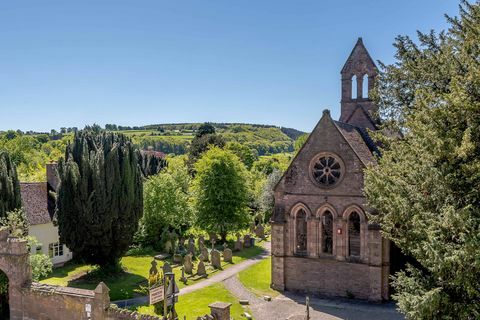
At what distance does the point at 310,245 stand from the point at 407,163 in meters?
10.5

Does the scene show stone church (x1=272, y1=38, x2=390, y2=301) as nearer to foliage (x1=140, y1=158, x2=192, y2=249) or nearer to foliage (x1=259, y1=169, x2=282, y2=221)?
foliage (x1=140, y1=158, x2=192, y2=249)

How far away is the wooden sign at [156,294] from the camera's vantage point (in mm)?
15484

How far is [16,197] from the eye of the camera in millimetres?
25781

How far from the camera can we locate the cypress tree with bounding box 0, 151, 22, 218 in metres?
24.6

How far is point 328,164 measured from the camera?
2489 cm

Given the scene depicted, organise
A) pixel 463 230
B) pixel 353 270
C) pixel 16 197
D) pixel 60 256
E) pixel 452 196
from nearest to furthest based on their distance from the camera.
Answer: pixel 463 230, pixel 452 196, pixel 353 270, pixel 16 197, pixel 60 256

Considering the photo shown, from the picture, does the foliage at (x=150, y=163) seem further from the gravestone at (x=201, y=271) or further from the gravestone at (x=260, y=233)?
the gravestone at (x=201, y=271)

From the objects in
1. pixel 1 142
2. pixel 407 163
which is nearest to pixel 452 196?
pixel 407 163

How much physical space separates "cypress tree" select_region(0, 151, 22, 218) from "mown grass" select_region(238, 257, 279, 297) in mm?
14719

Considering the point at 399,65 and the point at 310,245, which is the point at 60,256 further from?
the point at 399,65

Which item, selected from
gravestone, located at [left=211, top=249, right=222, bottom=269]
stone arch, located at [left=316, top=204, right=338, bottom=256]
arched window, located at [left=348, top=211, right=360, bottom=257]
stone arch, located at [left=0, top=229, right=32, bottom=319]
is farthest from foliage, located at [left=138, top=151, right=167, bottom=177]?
stone arch, located at [left=0, top=229, right=32, bottom=319]

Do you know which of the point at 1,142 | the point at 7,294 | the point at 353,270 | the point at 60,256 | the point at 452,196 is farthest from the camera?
the point at 1,142

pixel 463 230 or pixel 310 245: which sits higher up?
pixel 463 230

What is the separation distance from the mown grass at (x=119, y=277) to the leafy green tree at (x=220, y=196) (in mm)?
5169
